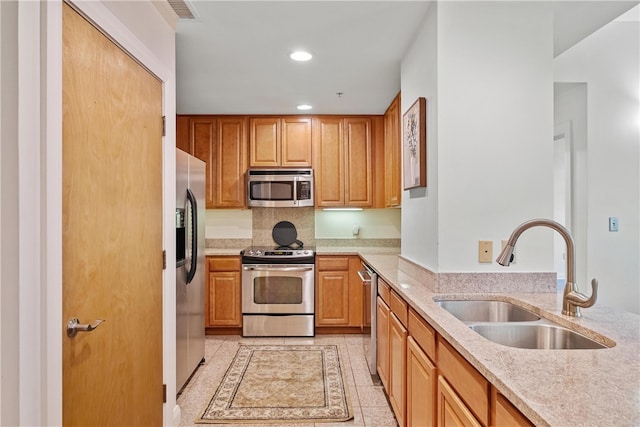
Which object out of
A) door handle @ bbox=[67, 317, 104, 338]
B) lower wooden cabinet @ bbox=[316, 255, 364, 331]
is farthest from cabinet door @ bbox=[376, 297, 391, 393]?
door handle @ bbox=[67, 317, 104, 338]

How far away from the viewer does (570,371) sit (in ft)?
3.28

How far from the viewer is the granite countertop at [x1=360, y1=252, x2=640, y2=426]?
0.79 m

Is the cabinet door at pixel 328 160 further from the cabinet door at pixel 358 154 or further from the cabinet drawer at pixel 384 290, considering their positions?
the cabinet drawer at pixel 384 290

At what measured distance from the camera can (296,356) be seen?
336cm

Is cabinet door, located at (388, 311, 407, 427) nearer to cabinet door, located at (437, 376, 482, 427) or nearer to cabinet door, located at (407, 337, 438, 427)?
cabinet door, located at (407, 337, 438, 427)

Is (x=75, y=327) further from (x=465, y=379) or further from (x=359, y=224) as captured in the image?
(x=359, y=224)

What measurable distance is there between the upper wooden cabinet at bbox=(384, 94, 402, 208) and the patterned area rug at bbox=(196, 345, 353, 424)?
60.4 inches

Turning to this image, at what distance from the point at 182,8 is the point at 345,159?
2.47 meters

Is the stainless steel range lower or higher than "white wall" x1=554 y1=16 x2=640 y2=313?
lower

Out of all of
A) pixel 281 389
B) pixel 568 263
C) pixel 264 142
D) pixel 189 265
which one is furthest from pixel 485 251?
pixel 264 142
